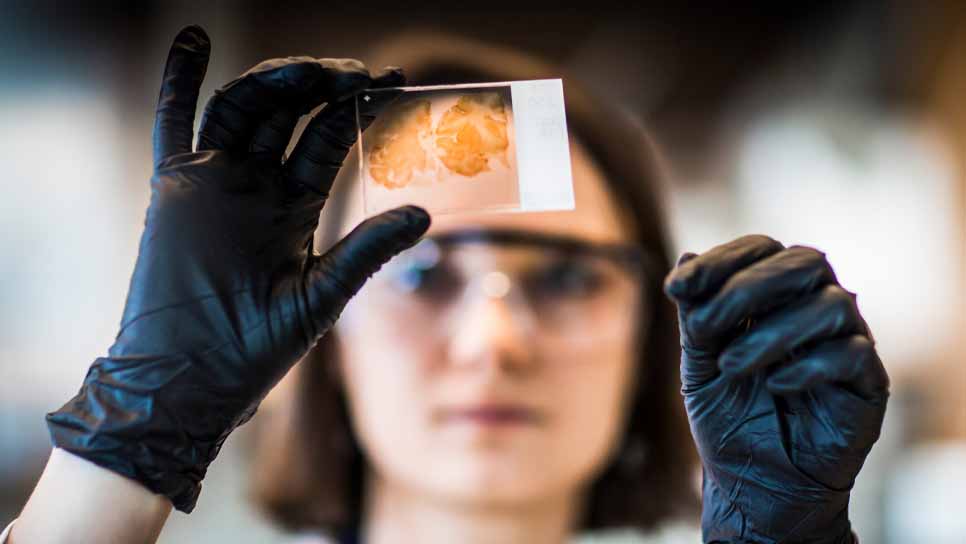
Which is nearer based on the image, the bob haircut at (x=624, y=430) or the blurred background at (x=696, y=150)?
the bob haircut at (x=624, y=430)

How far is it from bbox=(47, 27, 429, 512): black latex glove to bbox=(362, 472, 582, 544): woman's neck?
1138 mm

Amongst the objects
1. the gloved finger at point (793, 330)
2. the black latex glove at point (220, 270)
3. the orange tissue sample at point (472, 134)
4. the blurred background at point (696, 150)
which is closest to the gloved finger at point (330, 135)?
the black latex glove at point (220, 270)

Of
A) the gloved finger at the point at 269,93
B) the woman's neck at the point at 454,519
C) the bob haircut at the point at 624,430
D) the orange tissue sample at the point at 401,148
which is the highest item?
the gloved finger at the point at 269,93

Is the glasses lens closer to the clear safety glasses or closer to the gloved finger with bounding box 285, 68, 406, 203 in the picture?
the clear safety glasses

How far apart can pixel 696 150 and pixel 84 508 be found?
7.05ft

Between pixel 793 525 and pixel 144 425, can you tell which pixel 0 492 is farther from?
pixel 793 525

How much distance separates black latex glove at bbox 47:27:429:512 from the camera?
1.02 metres

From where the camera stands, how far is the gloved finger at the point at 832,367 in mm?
915

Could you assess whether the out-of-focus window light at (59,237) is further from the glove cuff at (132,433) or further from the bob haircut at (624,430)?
the glove cuff at (132,433)

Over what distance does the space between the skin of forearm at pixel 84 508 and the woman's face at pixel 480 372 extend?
1063 mm

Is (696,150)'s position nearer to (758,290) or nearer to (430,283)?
(430,283)

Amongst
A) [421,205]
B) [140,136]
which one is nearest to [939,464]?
[421,205]

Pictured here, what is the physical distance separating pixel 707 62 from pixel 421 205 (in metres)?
1.77

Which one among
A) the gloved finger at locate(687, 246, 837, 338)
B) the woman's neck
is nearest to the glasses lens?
the woman's neck
